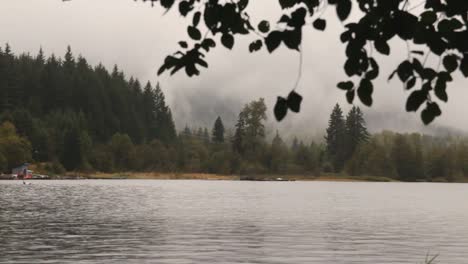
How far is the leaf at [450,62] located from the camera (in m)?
5.69

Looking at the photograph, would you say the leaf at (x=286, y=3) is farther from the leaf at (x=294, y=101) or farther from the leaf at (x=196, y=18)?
the leaf at (x=294, y=101)

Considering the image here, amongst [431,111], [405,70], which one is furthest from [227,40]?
[431,111]

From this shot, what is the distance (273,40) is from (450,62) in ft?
5.11

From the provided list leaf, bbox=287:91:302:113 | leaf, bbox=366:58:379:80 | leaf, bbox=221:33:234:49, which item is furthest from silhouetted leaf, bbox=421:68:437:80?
leaf, bbox=221:33:234:49

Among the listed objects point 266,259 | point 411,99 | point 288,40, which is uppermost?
point 288,40

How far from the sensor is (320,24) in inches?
230

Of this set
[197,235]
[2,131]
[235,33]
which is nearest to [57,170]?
[2,131]

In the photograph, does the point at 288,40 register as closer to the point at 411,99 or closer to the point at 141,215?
the point at 411,99

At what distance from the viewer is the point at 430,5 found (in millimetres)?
5809

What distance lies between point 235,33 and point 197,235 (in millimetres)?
29733

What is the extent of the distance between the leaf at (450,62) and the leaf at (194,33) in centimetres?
228

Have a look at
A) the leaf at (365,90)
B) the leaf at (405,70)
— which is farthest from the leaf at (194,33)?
the leaf at (405,70)

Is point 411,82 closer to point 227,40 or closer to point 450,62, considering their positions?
point 450,62

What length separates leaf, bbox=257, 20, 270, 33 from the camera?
655cm
